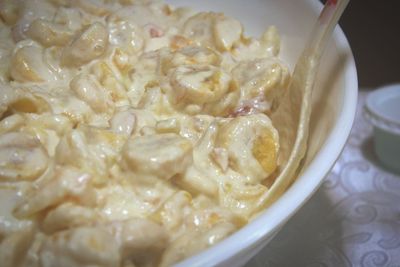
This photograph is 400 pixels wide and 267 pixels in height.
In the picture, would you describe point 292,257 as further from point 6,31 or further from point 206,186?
point 6,31

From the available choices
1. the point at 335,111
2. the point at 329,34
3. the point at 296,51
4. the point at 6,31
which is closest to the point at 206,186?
the point at 335,111

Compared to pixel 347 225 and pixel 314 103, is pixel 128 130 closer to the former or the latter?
pixel 314 103

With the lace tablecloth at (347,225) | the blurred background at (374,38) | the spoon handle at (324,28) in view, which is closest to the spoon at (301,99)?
the spoon handle at (324,28)

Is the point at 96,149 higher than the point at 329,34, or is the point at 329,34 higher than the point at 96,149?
the point at 329,34

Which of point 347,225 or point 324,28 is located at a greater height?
point 324,28

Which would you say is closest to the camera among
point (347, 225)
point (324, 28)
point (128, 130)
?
point (128, 130)

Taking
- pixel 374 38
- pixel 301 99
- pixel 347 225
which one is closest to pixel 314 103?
pixel 301 99

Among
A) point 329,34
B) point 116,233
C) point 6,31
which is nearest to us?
point 116,233

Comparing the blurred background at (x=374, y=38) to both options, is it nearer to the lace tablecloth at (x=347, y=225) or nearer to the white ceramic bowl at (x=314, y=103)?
the lace tablecloth at (x=347, y=225)
